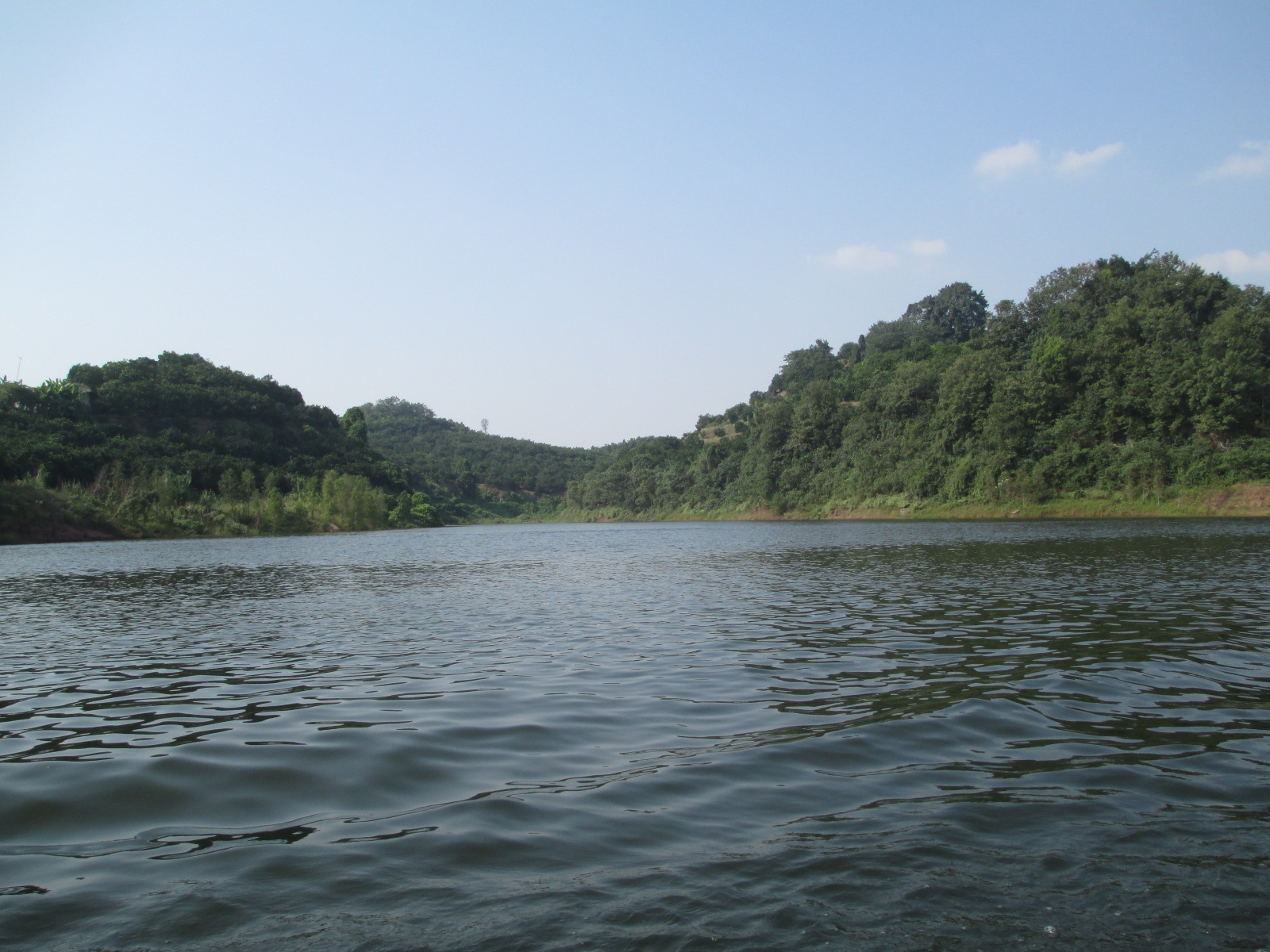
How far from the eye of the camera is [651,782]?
20.7 feet

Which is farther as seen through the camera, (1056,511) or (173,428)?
(173,428)

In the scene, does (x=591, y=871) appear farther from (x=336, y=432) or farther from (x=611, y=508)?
(x=611, y=508)

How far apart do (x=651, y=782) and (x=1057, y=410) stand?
90.6 m

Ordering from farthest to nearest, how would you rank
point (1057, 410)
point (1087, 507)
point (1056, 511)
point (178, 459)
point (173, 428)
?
point (173, 428) < point (178, 459) < point (1057, 410) < point (1056, 511) < point (1087, 507)

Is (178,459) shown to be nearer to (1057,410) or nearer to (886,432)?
(886,432)

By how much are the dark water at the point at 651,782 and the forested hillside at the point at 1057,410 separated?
216 feet

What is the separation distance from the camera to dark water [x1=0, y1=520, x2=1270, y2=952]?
4012mm

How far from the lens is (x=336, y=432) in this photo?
141 m

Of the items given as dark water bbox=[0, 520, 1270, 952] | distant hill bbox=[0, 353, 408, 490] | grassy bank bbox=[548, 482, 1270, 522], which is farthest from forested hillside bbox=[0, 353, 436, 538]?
grassy bank bbox=[548, 482, 1270, 522]

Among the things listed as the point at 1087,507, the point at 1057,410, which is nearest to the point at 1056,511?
the point at 1087,507

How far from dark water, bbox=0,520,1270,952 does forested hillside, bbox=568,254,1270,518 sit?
65.8m

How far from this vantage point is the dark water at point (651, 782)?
4.01m

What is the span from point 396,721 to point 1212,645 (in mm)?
11831

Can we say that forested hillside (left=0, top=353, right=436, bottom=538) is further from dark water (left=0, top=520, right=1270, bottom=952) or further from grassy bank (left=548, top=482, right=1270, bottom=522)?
grassy bank (left=548, top=482, right=1270, bottom=522)
